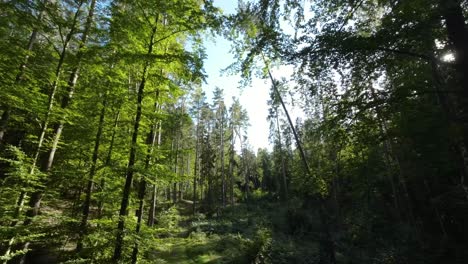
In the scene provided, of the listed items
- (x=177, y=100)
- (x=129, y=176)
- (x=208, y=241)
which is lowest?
(x=208, y=241)

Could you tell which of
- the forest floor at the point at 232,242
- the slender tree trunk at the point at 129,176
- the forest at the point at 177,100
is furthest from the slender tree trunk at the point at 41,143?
the forest floor at the point at 232,242

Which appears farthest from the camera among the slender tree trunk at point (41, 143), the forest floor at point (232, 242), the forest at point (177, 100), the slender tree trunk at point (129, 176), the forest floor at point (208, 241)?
the forest floor at point (232, 242)

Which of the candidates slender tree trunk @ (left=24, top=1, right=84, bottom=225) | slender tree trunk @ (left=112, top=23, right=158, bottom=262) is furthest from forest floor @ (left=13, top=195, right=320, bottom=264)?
slender tree trunk @ (left=24, top=1, right=84, bottom=225)

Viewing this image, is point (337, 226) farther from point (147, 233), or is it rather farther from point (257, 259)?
point (147, 233)

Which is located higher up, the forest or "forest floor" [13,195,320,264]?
the forest

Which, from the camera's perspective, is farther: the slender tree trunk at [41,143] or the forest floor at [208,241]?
the slender tree trunk at [41,143]

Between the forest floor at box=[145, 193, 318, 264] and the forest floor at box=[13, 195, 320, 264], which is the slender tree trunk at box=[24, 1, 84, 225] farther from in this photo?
the forest floor at box=[145, 193, 318, 264]

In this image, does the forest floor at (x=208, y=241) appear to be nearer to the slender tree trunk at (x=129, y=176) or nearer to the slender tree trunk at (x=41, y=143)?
the slender tree trunk at (x=129, y=176)

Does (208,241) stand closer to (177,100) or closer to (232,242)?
(232,242)

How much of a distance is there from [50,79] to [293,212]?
19.4m

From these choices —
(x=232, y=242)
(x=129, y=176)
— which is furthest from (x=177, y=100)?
(x=232, y=242)

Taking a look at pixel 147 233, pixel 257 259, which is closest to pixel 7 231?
pixel 147 233

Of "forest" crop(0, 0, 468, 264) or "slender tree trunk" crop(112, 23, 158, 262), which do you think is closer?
"forest" crop(0, 0, 468, 264)

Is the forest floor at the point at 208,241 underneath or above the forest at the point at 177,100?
underneath
